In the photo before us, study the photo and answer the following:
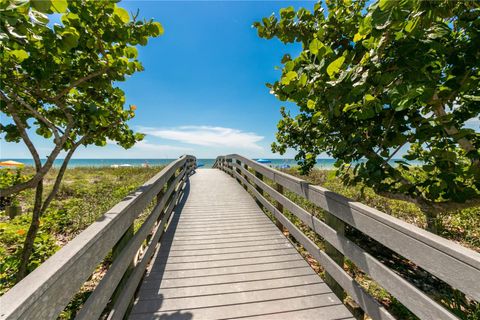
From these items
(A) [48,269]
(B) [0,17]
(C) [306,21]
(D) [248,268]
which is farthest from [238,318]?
(C) [306,21]

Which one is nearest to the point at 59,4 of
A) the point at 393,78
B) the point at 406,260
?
the point at 393,78

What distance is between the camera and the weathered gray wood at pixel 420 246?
1117mm

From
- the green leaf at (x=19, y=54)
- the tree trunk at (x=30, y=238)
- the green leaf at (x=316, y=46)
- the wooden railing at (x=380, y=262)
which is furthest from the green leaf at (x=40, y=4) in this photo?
the wooden railing at (x=380, y=262)

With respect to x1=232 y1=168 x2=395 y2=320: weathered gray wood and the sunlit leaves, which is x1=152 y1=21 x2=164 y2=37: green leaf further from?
x1=232 y1=168 x2=395 y2=320: weathered gray wood

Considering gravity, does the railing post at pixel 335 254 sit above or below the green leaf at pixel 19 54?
below

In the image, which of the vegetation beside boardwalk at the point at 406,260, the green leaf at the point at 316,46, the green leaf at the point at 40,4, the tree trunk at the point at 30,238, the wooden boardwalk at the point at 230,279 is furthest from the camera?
the vegetation beside boardwalk at the point at 406,260

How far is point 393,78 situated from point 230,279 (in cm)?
270

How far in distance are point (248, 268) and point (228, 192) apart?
4.65 meters

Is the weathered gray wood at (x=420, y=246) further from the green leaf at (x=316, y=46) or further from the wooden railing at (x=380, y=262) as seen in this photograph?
the green leaf at (x=316, y=46)

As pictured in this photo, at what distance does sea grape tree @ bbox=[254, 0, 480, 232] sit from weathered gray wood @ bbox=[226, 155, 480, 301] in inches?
15.1

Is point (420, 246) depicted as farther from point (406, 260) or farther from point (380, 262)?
point (406, 260)

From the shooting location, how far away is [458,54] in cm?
161

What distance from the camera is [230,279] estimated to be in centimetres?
278

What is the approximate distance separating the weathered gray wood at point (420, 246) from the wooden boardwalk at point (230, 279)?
3.48 feet
